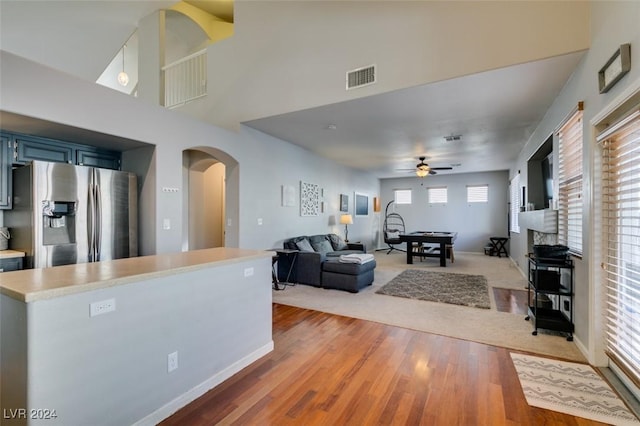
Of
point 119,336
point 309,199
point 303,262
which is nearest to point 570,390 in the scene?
point 119,336

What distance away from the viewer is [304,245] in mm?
5684

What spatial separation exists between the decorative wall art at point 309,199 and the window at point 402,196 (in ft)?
16.4

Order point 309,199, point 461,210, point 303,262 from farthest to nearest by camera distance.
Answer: point 461,210 < point 309,199 < point 303,262

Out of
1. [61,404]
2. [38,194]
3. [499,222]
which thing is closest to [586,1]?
[61,404]

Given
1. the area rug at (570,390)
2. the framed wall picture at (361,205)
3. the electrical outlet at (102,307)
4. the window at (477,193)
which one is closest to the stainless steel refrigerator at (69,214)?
the electrical outlet at (102,307)

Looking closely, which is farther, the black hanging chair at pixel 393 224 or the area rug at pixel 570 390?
the black hanging chair at pixel 393 224

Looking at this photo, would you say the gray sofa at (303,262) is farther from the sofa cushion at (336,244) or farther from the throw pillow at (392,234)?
the throw pillow at (392,234)

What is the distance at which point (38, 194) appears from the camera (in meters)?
2.83

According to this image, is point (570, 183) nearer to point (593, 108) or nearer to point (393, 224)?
point (593, 108)

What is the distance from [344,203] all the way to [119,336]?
6942 mm

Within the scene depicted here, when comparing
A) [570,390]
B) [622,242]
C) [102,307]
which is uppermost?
[622,242]

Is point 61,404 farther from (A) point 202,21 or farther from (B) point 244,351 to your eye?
(A) point 202,21

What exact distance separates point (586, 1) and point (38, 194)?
17.7 ft

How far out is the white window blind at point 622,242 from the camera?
201cm
